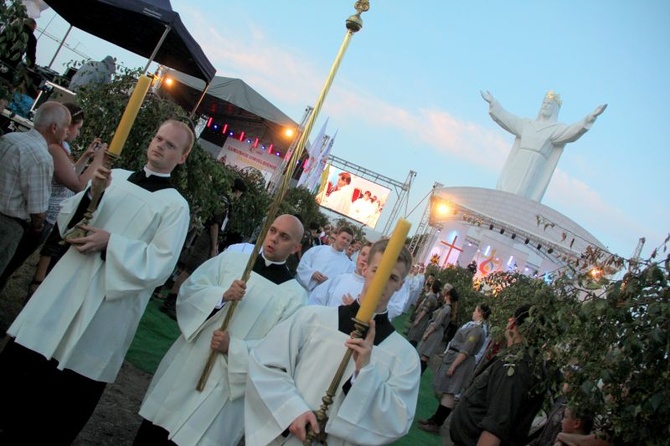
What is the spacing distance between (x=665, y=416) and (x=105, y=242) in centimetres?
298

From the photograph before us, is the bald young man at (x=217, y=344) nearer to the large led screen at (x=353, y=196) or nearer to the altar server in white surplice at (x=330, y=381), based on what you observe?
the altar server in white surplice at (x=330, y=381)

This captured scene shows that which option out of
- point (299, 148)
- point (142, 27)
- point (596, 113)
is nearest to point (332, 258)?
point (299, 148)

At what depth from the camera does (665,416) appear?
110 inches

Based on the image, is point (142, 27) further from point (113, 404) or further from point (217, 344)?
point (217, 344)

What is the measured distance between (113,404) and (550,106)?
44068mm

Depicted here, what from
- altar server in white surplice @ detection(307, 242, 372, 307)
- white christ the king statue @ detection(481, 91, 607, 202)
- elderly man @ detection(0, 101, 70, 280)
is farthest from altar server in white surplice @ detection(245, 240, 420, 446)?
white christ the king statue @ detection(481, 91, 607, 202)

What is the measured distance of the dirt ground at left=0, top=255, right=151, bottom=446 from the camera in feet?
12.6

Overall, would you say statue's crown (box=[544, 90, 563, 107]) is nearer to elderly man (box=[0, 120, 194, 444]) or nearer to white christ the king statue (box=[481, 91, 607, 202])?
white christ the king statue (box=[481, 91, 607, 202])

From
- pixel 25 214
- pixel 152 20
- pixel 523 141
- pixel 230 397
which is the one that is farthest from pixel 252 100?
pixel 523 141

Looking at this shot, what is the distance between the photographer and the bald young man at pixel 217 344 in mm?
3145

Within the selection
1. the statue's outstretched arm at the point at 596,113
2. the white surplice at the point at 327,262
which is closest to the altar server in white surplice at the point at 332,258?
the white surplice at the point at 327,262

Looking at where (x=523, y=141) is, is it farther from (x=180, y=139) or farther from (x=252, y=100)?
A: (x=180, y=139)

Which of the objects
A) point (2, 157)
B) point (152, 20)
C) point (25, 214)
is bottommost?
point (25, 214)

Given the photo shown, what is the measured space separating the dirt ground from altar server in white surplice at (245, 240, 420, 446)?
62.0 inches
